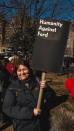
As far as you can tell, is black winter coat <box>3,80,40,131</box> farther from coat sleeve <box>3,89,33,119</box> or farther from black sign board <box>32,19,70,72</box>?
black sign board <box>32,19,70,72</box>

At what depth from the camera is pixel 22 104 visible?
5.62m

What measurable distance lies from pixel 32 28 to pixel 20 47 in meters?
2.32

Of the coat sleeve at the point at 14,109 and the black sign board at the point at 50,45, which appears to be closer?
the black sign board at the point at 50,45

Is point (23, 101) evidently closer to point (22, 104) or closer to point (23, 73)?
point (22, 104)

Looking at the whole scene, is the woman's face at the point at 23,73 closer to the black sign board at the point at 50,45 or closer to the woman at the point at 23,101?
the woman at the point at 23,101

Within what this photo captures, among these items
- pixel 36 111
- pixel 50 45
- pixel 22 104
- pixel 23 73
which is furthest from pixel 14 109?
pixel 50 45

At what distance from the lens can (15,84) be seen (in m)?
5.64

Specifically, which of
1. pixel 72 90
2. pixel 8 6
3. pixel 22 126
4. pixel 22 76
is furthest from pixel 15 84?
pixel 8 6

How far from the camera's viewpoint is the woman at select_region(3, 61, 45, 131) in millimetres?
5562

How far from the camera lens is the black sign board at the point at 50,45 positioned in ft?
17.9

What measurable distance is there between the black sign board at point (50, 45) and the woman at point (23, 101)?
225 millimetres

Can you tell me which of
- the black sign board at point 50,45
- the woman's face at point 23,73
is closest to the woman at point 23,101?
the woman's face at point 23,73

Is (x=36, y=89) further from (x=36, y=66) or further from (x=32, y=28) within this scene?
(x=32, y=28)

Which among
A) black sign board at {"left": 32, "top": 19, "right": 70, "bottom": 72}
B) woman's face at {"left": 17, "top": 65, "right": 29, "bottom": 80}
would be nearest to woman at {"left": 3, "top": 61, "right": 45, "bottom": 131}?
woman's face at {"left": 17, "top": 65, "right": 29, "bottom": 80}
